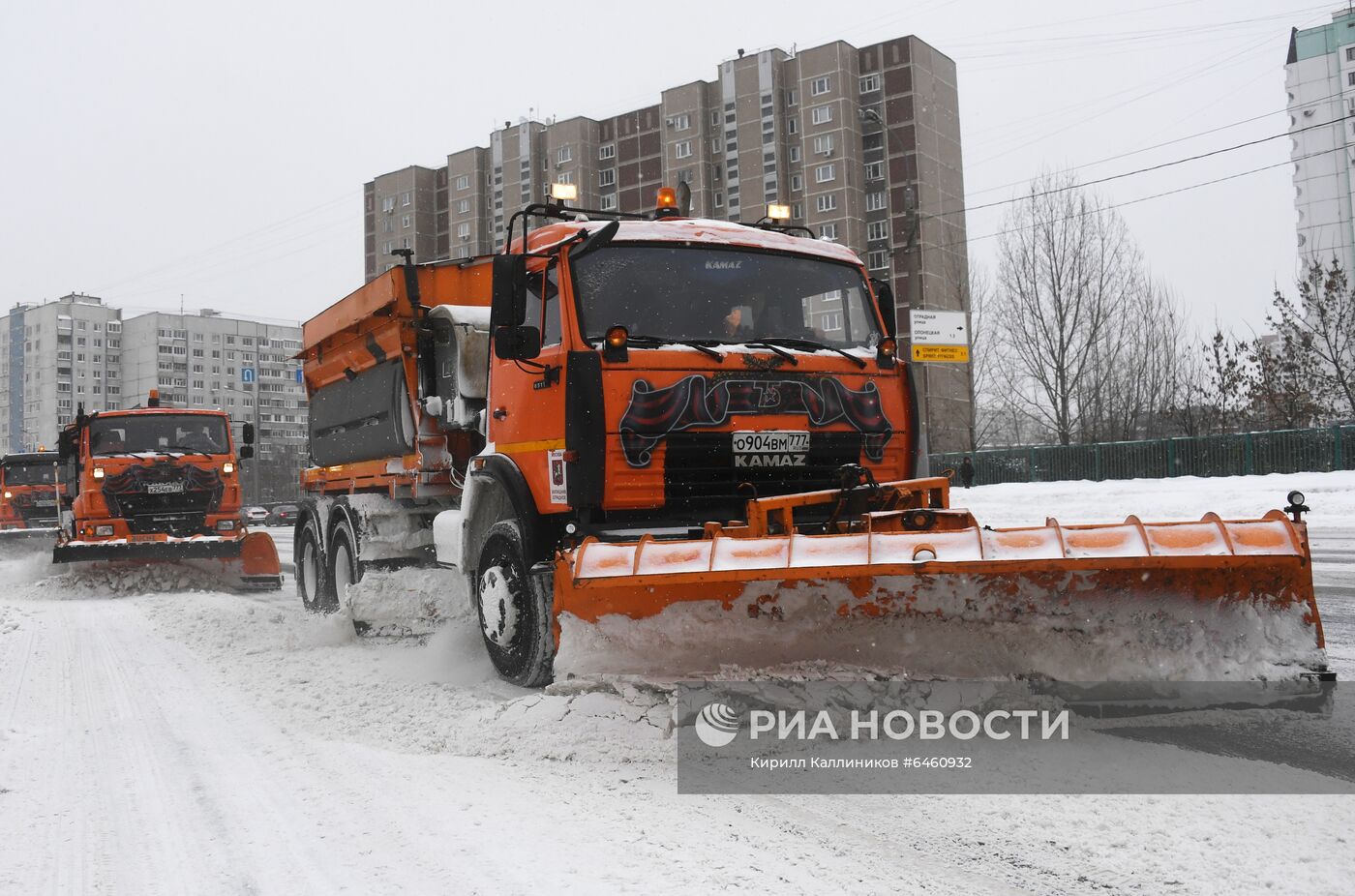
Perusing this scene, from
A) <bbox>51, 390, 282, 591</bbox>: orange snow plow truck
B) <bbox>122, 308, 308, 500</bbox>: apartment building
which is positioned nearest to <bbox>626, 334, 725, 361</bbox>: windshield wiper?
<bbox>51, 390, 282, 591</bbox>: orange snow plow truck

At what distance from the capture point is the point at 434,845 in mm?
3131

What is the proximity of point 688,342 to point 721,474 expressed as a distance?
0.72 metres

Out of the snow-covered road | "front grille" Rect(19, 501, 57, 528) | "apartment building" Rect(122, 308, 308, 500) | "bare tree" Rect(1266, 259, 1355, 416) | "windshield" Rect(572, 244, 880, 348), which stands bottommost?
the snow-covered road

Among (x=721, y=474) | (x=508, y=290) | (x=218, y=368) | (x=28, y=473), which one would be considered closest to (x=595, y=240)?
(x=508, y=290)

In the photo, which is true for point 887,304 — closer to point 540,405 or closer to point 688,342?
point 688,342

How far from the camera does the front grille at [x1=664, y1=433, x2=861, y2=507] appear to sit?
5.14m

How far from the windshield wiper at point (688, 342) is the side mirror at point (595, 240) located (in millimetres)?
589

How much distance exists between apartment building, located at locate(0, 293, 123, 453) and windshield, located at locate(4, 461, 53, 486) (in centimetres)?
6879

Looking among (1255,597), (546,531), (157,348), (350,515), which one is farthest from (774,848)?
(157,348)

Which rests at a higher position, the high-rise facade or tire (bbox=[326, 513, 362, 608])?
the high-rise facade

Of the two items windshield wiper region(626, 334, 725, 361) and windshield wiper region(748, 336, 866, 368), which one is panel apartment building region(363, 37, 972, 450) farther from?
windshield wiper region(626, 334, 725, 361)

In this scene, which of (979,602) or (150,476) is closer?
(979,602)

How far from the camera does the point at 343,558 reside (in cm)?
902

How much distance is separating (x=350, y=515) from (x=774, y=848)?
6477 millimetres
